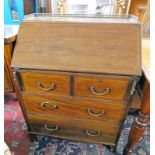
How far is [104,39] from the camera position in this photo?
0.93 metres

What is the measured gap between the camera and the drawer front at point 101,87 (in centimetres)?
90

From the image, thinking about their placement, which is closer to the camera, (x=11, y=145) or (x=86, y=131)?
(x=86, y=131)

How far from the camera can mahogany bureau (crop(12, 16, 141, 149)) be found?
35.1 inches

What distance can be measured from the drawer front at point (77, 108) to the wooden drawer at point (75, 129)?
0.06m

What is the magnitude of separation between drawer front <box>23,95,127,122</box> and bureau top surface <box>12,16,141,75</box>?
0.87 ft

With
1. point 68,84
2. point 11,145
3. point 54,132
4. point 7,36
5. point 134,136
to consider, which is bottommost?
point 11,145

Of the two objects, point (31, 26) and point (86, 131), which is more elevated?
point (31, 26)

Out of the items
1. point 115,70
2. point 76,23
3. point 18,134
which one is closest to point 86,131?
point 115,70

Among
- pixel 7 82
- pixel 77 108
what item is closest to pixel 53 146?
pixel 77 108

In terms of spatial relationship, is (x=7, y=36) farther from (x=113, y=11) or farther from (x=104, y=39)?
(x=113, y=11)

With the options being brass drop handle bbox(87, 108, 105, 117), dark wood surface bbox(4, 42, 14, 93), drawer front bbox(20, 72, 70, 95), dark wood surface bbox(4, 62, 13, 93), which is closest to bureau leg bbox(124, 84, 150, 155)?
brass drop handle bbox(87, 108, 105, 117)

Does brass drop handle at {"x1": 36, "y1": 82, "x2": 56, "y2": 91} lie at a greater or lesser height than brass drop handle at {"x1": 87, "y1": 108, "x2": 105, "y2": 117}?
greater

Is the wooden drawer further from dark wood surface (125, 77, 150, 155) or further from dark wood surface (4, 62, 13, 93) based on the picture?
dark wood surface (4, 62, 13, 93)

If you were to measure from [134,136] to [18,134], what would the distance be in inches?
42.5
